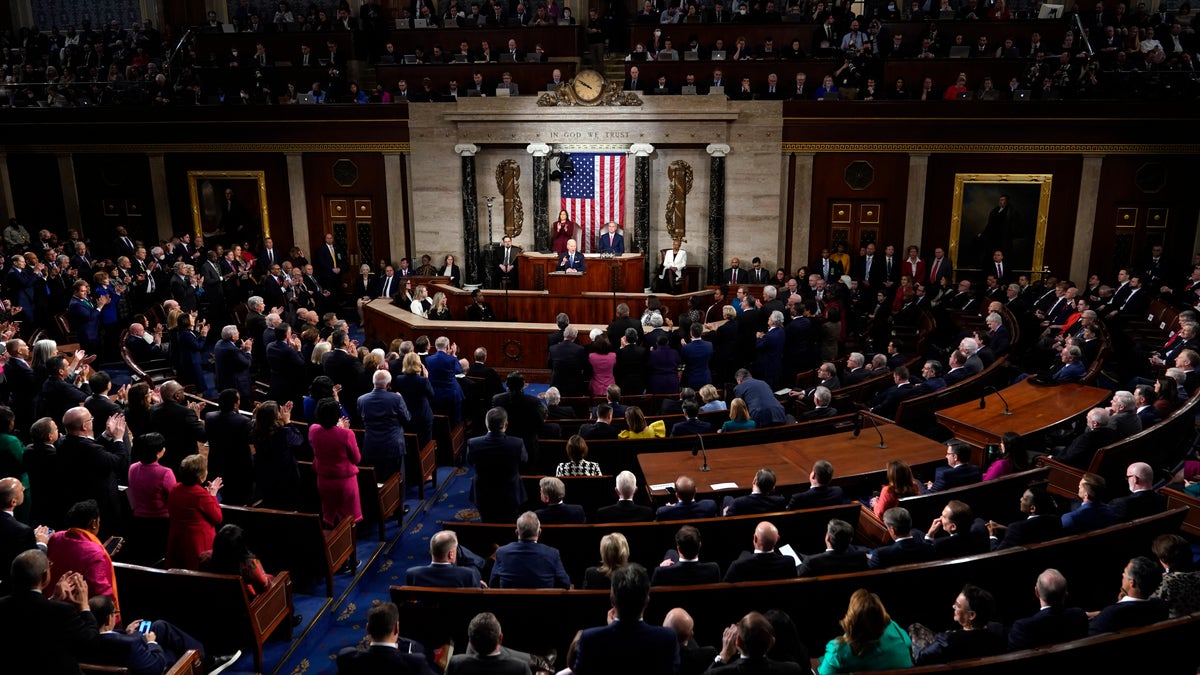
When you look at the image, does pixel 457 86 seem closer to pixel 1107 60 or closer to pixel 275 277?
pixel 275 277

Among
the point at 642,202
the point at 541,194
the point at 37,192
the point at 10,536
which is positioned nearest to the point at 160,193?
the point at 37,192

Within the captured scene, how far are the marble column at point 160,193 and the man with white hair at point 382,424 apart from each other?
1268 centimetres

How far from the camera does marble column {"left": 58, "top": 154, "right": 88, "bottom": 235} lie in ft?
59.9

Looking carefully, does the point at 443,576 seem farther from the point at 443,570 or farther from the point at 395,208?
the point at 395,208

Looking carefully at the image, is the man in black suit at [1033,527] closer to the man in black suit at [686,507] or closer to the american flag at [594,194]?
the man in black suit at [686,507]

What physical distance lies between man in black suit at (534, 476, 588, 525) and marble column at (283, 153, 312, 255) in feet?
44.0

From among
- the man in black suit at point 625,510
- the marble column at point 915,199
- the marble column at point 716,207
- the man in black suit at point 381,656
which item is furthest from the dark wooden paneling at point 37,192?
the man in black suit at point 381,656

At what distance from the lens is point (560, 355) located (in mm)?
10133

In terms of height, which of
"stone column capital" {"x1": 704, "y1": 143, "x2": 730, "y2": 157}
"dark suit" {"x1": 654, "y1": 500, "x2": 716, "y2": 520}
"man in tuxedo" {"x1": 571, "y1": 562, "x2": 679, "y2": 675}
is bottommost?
"dark suit" {"x1": 654, "y1": 500, "x2": 716, "y2": 520}

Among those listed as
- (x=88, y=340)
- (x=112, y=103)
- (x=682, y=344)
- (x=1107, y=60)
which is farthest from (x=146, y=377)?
(x=1107, y=60)

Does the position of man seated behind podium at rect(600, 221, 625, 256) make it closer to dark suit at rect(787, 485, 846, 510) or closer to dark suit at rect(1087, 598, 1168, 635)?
dark suit at rect(787, 485, 846, 510)

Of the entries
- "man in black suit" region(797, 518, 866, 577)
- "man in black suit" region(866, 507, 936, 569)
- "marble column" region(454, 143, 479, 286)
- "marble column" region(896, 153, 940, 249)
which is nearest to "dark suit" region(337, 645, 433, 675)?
"man in black suit" region(797, 518, 866, 577)

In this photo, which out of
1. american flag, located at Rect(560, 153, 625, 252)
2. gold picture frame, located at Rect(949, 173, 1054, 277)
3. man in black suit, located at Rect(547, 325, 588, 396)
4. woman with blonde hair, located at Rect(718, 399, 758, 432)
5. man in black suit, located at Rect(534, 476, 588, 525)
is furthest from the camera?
american flag, located at Rect(560, 153, 625, 252)

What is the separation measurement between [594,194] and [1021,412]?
987cm
